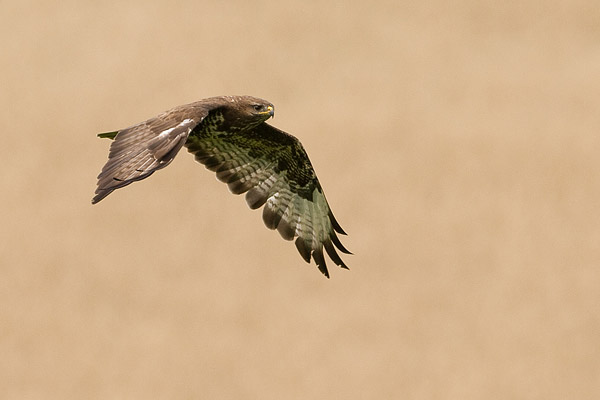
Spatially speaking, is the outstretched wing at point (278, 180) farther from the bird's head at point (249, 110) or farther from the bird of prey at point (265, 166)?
the bird's head at point (249, 110)

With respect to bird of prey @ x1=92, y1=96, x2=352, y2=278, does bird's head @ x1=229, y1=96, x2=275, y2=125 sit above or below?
above

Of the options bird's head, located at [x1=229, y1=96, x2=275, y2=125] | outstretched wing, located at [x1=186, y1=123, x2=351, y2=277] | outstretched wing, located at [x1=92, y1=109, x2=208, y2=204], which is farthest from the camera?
outstretched wing, located at [x1=186, y1=123, x2=351, y2=277]

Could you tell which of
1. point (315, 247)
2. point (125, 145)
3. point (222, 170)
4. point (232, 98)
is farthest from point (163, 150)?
point (315, 247)

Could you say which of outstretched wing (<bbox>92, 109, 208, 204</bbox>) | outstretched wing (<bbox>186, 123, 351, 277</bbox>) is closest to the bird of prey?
outstretched wing (<bbox>186, 123, 351, 277</bbox>)

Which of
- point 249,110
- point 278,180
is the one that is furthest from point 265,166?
point 249,110

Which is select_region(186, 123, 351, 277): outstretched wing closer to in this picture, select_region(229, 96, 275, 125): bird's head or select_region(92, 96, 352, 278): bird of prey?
select_region(92, 96, 352, 278): bird of prey

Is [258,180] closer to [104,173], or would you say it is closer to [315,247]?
[315,247]
